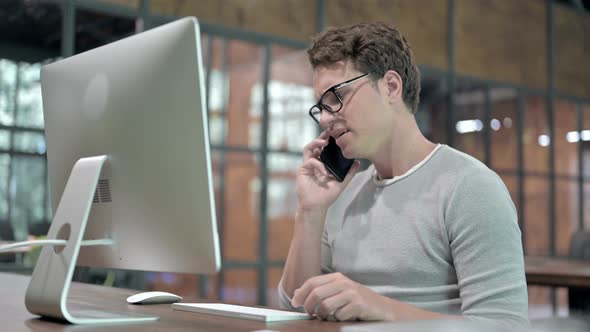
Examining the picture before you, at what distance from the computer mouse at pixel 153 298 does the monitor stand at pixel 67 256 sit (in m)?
0.22

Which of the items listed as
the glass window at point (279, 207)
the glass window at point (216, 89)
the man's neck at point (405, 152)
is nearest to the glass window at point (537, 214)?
the glass window at point (279, 207)

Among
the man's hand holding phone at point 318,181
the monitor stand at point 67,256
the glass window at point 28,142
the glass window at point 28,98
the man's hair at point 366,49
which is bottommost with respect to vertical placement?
the monitor stand at point 67,256

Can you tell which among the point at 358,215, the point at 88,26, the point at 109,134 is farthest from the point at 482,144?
the point at 109,134

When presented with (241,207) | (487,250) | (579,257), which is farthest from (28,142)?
(487,250)

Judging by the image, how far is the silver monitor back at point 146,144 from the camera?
4.30 ft

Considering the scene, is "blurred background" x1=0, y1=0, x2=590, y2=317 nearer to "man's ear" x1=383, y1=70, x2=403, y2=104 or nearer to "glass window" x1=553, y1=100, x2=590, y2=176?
"glass window" x1=553, y1=100, x2=590, y2=176

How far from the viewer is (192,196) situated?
133cm

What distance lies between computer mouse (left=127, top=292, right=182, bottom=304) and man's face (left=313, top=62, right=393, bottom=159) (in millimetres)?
581

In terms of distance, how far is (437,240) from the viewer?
5.70 feet

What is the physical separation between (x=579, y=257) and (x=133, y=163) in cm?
333

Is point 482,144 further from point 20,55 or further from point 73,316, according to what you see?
point 73,316

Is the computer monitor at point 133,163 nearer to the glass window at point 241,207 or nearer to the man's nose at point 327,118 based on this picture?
the man's nose at point 327,118

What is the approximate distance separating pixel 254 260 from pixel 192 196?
4422 millimetres

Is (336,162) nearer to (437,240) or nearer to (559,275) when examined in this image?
(437,240)
